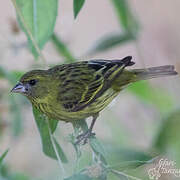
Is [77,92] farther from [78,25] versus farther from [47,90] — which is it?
[78,25]

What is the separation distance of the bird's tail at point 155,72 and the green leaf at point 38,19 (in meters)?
1.89

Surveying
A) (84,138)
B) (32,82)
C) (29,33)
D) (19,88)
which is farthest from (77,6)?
(32,82)

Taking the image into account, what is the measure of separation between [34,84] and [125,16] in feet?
3.62

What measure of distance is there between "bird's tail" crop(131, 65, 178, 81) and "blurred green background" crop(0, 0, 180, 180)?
18 cm

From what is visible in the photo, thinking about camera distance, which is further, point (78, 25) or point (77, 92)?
point (78, 25)

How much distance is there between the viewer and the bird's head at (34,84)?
15.2 ft

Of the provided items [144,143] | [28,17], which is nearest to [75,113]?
[28,17]

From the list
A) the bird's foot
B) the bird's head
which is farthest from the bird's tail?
the bird's foot

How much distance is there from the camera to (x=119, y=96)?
8.06m

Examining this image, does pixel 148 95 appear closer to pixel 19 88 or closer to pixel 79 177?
pixel 19 88

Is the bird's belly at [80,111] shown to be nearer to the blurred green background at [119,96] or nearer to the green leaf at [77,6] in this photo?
the blurred green background at [119,96]

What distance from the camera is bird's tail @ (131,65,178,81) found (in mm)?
5176

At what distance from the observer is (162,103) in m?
5.48

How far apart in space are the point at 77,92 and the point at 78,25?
6.99 m
